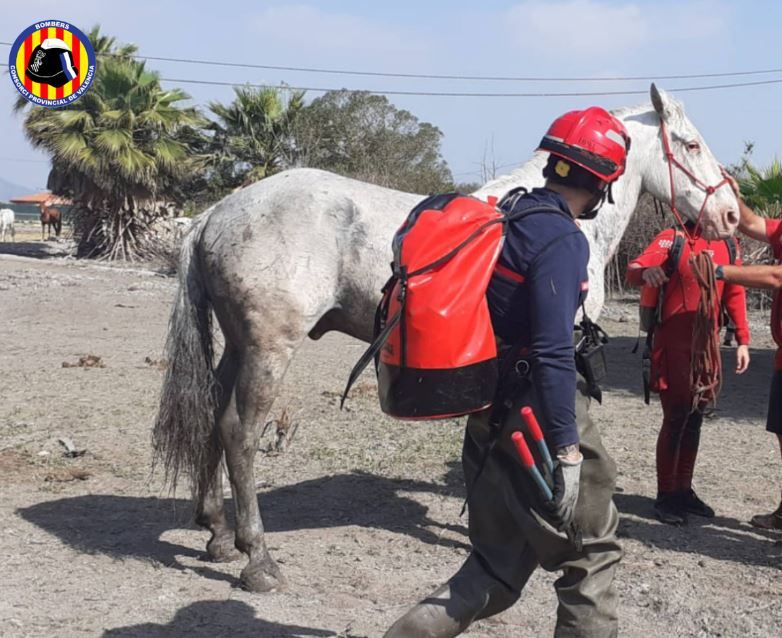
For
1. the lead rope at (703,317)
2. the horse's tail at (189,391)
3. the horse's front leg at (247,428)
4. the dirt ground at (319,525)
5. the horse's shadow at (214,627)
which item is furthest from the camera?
the lead rope at (703,317)

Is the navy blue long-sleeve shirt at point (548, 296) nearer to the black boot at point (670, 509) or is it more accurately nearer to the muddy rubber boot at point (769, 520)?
the black boot at point (670, 509)

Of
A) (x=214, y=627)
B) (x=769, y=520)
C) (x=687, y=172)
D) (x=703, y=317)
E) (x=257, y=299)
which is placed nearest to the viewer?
(x=214, y=627)

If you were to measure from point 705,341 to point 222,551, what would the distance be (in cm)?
301

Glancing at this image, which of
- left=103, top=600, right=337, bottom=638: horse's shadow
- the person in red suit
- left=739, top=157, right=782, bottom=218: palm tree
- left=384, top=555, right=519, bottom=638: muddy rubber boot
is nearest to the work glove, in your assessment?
left=384, top=555, right=519, bottom=638: muddy rubber boot

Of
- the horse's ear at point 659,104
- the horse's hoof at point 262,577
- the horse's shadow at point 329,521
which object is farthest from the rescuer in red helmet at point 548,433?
the horse's ear at point 659,104

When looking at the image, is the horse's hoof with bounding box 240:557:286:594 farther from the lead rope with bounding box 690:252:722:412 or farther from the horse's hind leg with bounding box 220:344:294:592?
the lead rope with bounding box 690:252:722:412

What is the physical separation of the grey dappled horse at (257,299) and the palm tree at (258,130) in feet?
66.5

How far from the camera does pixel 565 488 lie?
2803 mm

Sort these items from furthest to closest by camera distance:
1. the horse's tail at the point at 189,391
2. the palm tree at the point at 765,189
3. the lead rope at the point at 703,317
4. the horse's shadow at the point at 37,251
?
the horse's shadow at the point at 37,251, the palm tree at the point at 765,189, the lead rope at the point at 703,317, the horse's tail at the point at 189,391

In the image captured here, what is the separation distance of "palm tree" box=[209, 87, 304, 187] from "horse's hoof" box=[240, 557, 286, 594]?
2106cm

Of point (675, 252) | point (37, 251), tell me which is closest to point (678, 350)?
point (675, 252)

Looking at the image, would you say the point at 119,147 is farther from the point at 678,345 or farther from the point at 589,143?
the point at 589,143

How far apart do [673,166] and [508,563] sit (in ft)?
10.3

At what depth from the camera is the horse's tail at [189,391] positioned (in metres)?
4.96
